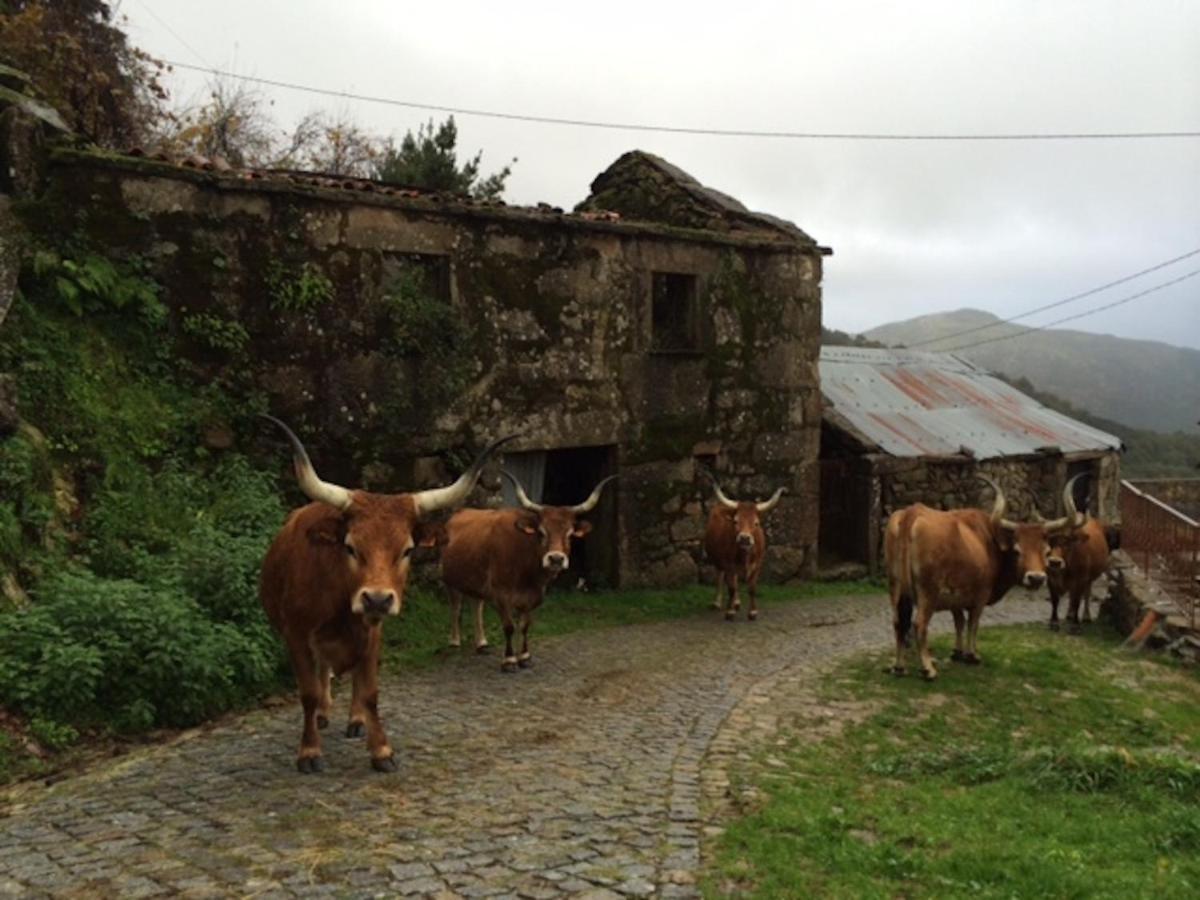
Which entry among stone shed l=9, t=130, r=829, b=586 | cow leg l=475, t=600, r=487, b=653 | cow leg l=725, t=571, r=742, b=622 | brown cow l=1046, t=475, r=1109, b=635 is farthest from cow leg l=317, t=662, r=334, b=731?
brown cow l=1046, t=475, r=1109, b=635

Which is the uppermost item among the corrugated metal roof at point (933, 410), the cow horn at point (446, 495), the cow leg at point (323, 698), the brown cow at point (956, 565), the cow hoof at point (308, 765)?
the corrugated metal roof at point (933, 410)

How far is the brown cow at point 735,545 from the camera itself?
1188 centimetres

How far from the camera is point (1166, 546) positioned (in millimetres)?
11750

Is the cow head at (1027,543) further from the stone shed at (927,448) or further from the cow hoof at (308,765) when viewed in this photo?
the stone shed at (927,448)

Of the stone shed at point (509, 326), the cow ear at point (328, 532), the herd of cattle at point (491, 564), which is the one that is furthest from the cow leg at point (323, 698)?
the stone shed at point (509, 326)

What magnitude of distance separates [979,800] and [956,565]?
12.6 feet

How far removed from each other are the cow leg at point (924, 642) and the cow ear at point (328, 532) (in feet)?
18.9

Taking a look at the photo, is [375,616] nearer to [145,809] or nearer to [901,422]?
[145,809]

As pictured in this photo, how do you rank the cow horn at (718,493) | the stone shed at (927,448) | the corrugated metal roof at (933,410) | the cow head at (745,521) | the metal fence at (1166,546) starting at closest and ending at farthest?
the metal fence at (1166,546) → the cow head at (745,521) → the cow horn at (718,493) → the stone shed at (927,448) → the corrugated metal roof at (933,410)

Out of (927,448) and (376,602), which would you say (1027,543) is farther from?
(927,448)

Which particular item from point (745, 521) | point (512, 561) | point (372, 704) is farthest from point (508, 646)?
point (745, 521)

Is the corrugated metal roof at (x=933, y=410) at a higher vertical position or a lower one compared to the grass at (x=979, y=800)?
higher

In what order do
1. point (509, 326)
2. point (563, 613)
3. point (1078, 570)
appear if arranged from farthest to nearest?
1. point (1078, 570)
2. point (509, 326)
3. point (563, 613)

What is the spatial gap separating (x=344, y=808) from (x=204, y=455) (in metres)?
5.67
